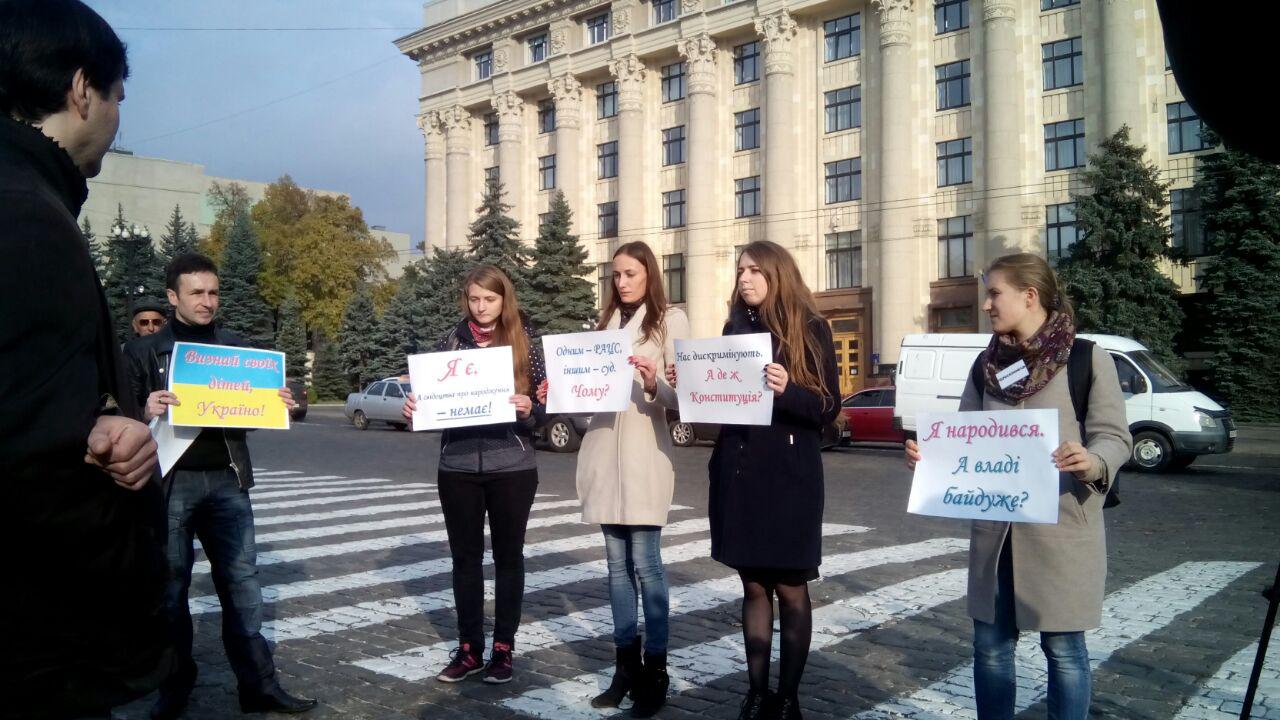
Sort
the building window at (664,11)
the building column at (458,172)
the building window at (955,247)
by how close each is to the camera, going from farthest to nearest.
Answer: the building column at (458,172) → the building window at (664,11) → the building window at (955,247)

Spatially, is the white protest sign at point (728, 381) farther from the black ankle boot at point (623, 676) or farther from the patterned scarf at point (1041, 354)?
the black ankle boot at point (623, 676)

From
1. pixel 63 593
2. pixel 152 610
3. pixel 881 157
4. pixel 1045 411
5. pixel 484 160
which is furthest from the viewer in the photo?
pixel 484 160

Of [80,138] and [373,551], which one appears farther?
[373,551]

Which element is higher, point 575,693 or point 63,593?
point 63,593

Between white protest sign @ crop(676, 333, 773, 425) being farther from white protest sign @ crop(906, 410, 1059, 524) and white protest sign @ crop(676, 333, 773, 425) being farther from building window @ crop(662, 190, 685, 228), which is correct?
building window @ crop(662, 190, 685, 228)

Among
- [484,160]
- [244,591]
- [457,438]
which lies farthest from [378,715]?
[484,160]

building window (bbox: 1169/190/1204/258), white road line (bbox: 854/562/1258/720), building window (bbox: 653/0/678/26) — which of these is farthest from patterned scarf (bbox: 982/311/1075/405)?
building window (bbox: 653/0/678/26)

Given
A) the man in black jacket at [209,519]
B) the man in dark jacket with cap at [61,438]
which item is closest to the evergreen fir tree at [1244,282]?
the man in black jacket at [209,519]

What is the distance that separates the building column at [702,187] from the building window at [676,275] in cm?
140

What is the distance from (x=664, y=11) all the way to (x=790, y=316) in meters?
48.5

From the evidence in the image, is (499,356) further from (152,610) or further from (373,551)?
(373,551)

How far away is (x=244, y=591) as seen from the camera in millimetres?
4953

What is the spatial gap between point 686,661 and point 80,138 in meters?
4.56

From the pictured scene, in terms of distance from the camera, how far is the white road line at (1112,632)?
4.98m
